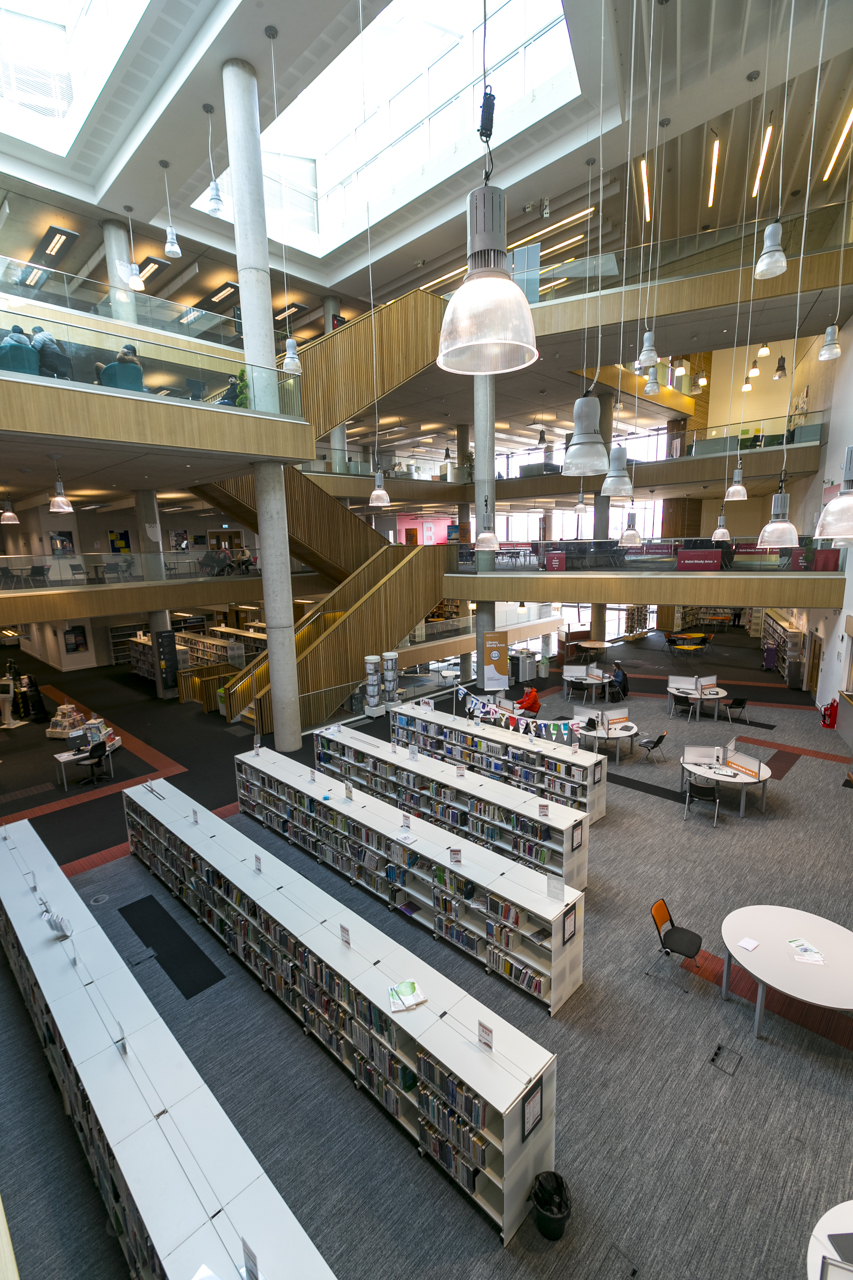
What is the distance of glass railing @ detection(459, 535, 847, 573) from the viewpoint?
11.2m

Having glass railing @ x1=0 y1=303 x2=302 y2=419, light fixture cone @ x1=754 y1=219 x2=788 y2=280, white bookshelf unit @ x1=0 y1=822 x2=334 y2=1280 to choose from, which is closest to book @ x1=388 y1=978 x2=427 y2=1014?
white bookshelf unit @ x1=0 y1=822 x2=334 y2=1280

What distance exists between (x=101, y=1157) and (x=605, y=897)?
17.5 feet

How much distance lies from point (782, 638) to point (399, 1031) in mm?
17845

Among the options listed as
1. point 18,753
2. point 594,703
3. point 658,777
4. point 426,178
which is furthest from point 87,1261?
point 426,178

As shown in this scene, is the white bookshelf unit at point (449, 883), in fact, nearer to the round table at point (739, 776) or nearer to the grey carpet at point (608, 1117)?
the grey carpet at point (608, 1117)

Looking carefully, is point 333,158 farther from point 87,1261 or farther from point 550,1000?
point 87,1261

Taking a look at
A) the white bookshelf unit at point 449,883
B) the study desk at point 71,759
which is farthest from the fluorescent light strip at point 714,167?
the study desk at point 71,759

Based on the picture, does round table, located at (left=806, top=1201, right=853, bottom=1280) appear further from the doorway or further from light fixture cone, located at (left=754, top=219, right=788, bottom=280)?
the doorway

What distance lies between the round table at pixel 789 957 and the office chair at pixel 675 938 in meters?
0.30

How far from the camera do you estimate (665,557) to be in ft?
41.0

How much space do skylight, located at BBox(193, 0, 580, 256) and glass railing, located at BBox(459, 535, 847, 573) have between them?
8673mm

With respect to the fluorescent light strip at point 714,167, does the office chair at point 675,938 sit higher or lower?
lower

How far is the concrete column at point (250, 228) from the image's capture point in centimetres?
918

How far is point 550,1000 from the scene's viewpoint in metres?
5.11
